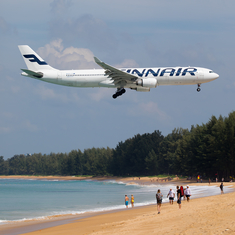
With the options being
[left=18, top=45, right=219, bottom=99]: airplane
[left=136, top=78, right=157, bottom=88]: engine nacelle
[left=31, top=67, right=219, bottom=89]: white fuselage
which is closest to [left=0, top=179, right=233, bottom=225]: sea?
[left=136, top=78, right=157, bottom=88]: engine nacelle

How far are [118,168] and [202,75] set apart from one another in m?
141

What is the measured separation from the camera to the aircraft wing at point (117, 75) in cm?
4480

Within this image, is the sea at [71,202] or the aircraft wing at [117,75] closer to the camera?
the aircraft wing at [117,75]

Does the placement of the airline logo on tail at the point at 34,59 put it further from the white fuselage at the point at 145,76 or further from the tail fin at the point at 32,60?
the white fuselage at the point at 145,76

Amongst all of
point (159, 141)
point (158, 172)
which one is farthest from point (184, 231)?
point (159, 141)

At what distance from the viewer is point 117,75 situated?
45781 millimetres

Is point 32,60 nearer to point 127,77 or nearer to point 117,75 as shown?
point 117,75

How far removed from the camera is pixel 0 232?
30.4 metres

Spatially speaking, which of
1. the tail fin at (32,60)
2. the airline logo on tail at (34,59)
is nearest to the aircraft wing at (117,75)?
the tail fin at (32,60)

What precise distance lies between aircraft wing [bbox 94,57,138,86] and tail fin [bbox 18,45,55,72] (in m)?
11.0

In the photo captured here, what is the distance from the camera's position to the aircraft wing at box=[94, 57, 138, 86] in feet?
147

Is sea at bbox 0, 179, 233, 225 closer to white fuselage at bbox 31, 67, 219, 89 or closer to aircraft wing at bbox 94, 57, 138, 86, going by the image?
white fuselage at bbox 31, 67, 219, 89

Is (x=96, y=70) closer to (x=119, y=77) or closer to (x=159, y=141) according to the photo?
(x=119, y=77)

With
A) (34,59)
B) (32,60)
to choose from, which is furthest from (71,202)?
(34,59)
